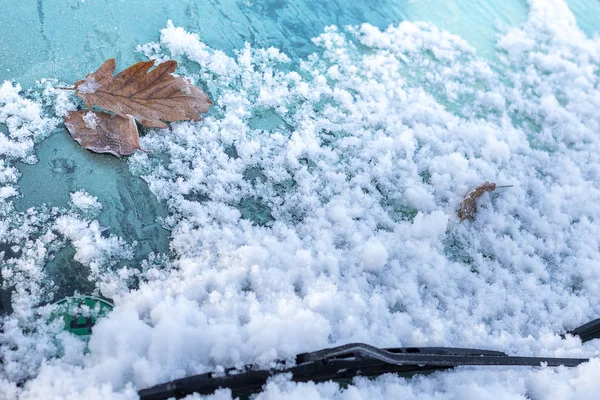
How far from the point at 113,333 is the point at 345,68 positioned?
4.91 feet

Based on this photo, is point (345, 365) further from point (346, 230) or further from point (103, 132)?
point (103, 132)

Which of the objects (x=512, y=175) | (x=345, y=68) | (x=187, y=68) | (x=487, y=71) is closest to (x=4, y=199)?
(x=187, y=68)

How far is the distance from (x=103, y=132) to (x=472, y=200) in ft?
4.24

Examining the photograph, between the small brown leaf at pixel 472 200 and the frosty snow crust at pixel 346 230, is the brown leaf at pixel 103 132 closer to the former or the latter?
the frosty snow crust at pixel 346 230

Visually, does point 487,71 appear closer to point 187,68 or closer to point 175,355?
point 187,68

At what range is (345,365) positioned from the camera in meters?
1.01

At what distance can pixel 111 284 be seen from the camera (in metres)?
1.14

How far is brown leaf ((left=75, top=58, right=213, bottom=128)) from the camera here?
150cm

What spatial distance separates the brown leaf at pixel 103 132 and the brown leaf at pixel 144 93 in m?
0.04

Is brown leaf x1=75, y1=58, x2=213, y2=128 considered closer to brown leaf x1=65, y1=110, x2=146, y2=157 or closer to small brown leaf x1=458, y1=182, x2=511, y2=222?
brown leaf x1=65, y1=110, x2=146, y2=157

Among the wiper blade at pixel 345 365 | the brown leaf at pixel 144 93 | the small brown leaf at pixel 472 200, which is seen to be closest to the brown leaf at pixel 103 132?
the brown leaf at pixel 144 93

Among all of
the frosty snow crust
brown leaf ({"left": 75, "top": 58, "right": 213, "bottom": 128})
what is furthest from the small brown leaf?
brown leaf ({"left": 75, "top": 58, "right": 213, "bottom": 128})

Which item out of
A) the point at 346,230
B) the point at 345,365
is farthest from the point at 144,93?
the point at 345,365

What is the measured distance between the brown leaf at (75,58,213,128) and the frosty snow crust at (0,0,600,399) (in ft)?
0.22
